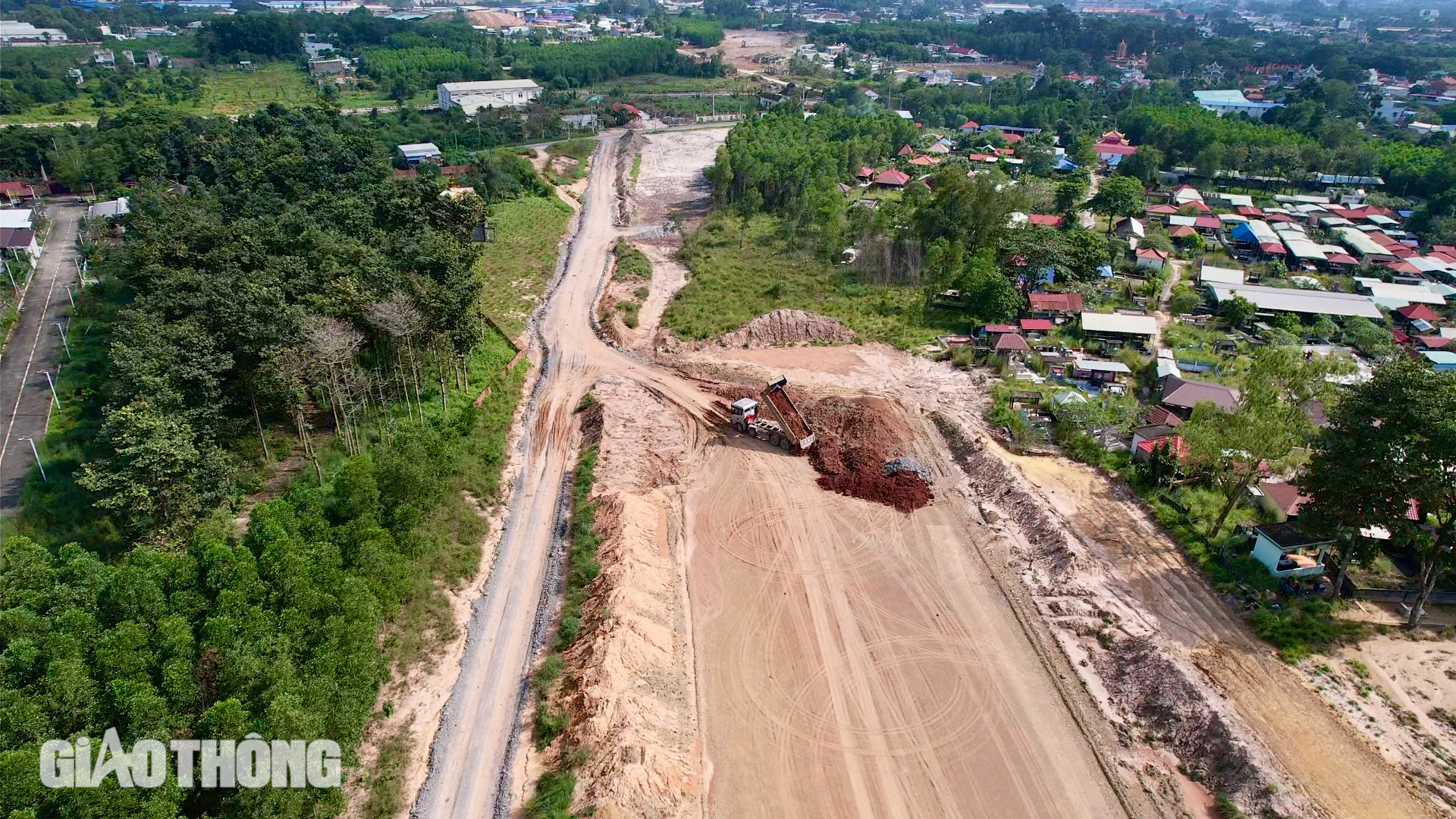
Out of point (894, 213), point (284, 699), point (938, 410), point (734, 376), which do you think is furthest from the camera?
point (894, 213)

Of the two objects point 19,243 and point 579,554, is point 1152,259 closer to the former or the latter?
point 579,554

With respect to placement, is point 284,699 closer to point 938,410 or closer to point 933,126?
point 938,410

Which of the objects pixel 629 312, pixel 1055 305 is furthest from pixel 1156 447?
pixel 629 312

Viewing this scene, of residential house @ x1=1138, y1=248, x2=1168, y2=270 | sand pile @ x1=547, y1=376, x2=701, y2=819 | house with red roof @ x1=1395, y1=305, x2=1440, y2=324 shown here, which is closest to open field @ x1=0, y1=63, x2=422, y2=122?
sand pile @ x1=547, y1=376, x2=701, y2=819

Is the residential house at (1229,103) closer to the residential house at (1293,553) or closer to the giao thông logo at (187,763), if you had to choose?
the residential house at (1293,553)

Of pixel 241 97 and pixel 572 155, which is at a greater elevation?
pixel 241 97

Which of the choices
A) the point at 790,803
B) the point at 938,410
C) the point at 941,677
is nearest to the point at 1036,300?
the point at 938,410

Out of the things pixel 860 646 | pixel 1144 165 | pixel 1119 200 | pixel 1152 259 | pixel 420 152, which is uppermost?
pixel 1144 165
